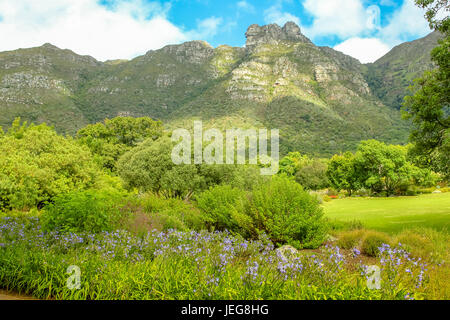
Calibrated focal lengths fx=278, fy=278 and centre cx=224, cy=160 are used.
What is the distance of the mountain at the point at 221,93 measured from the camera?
245ft

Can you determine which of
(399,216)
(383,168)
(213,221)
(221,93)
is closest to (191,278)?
(213,221)

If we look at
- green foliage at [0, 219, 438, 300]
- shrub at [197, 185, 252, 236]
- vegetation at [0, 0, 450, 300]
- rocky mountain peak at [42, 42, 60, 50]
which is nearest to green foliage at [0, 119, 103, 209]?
vegetation at [0, 0, 450, 300]

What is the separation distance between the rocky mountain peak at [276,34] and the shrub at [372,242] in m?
154

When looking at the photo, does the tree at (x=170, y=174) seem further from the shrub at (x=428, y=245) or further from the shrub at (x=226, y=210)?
the shrub at (x=428, y=245)

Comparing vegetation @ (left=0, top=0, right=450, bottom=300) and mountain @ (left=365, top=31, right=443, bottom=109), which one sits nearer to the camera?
vegetation @ (left=0, top=0, right=450, bottom=300)

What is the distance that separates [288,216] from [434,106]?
21.3 feet

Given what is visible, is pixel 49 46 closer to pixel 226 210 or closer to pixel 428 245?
pixel 226 210

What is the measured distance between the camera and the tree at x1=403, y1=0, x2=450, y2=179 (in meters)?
8.66

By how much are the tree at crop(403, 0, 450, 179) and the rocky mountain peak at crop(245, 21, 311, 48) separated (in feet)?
488

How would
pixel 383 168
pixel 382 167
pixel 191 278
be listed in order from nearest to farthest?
1. pixel 191 278
2. pixel 383 168
3. pixel 382 167

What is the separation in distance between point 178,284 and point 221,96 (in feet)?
300

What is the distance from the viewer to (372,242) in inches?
266

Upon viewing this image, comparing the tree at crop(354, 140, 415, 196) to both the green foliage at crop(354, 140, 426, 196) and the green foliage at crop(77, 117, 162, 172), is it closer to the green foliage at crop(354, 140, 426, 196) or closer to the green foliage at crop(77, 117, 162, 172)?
the green foliage at crop(354, 140, 426, 196)

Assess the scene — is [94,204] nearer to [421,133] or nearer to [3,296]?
[3,296]
